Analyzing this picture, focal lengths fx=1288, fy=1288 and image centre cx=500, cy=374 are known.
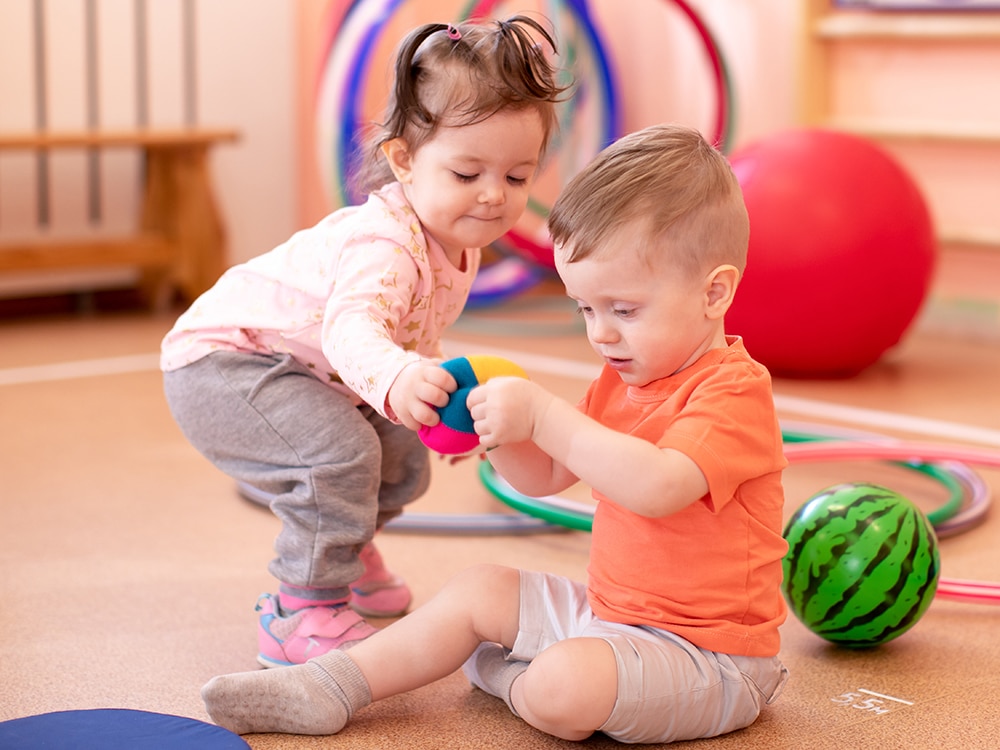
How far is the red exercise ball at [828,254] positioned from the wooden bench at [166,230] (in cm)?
192

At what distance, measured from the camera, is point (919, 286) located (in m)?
3.14

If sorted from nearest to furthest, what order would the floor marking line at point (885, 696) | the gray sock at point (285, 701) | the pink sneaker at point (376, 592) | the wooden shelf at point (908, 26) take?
1. the gray sock at point (285, 701)
2. the floor marking line at point (885, 696)
3. the pink sneaker at point (376, 592)
4. the wooden shelf at point (908, 26)

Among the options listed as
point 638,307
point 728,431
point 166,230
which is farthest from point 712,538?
point 166,230

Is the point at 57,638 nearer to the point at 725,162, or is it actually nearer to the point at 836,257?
the point at 725,162

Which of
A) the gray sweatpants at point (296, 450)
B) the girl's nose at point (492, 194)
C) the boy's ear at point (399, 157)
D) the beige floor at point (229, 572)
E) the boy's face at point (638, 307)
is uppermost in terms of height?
the boy's ear at point (399, 157)

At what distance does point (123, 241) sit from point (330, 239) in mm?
2842

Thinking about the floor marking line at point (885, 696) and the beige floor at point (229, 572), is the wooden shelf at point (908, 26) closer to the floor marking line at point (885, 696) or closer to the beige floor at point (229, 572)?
the beige floor at point (229, 572)

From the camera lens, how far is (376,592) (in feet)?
5.52

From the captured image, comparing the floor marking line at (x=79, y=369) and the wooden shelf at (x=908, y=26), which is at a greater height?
the wooden shelf at (x=908, y=26)

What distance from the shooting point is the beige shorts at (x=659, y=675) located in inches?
48.1

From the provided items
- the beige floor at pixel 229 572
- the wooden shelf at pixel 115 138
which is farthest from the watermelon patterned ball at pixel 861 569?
the wooden shelf at pixel 115 138

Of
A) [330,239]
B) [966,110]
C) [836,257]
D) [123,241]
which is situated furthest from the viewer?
[123,241]

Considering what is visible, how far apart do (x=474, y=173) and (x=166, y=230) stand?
3.11 meters

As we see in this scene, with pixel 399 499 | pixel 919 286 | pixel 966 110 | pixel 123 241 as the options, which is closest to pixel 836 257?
pixel 919 286
